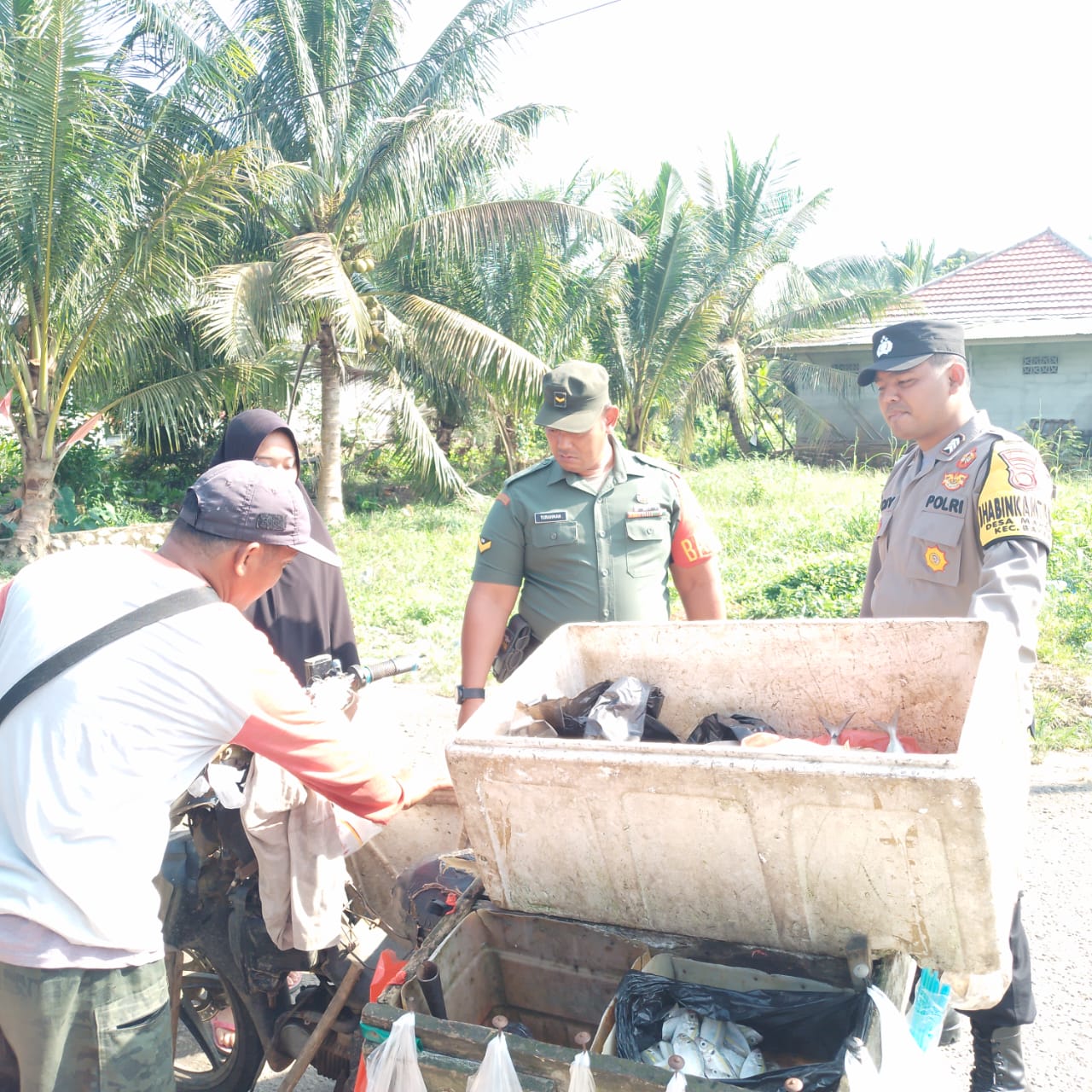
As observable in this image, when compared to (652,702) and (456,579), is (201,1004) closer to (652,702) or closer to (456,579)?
(652,702)

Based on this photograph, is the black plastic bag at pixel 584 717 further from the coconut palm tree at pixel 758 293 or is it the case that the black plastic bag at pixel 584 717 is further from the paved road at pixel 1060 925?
the coconut palm tree at pixel 758 293

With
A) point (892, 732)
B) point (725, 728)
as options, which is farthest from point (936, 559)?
point (725, 728)

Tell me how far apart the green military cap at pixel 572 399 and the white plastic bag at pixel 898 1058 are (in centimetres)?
195

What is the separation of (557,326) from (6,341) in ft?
25.5

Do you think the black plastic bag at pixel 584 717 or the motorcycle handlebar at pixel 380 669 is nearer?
the black plastic bag at pixel 584 717

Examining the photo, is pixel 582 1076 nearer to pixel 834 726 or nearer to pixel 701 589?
pixel 834 726

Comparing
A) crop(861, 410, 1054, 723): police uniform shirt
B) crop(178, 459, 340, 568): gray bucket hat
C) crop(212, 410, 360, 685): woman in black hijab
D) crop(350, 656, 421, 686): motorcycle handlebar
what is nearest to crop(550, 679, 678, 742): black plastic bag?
crop(350, 656, 421, 686): motorcycle handlebar

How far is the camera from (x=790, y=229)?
1964cm

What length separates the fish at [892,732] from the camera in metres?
2.05

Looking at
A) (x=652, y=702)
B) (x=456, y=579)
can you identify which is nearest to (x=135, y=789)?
(x=652, y=702)

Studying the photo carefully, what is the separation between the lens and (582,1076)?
154cm

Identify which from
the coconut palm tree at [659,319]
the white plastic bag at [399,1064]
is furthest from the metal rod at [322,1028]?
the coconut palm tree at [659,319]

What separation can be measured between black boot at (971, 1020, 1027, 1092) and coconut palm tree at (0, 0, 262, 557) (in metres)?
9.77

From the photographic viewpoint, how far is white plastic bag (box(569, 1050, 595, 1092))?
1539 mm
